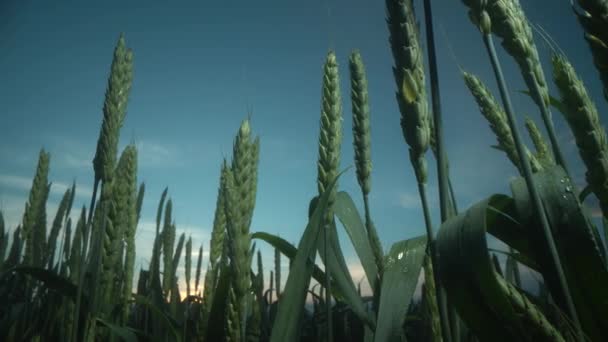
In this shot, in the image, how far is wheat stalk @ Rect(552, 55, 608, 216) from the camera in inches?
36.6

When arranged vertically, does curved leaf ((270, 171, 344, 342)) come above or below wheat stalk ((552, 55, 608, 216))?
below

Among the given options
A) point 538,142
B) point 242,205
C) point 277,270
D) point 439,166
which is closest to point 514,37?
point 439,166

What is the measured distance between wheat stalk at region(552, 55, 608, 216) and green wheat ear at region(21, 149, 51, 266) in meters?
3.09

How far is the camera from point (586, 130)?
39.9 inches

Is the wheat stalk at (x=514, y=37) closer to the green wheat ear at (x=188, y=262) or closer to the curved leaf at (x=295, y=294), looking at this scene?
the curved leaf at (x=295, y=294)

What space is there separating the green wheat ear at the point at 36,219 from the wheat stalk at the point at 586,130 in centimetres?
309

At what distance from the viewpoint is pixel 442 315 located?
0.80 metres

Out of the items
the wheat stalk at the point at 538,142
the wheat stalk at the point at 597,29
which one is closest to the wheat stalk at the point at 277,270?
the wheat stalk at the point at 538,142

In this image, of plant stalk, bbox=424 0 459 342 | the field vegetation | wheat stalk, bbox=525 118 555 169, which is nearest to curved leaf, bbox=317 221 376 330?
the field vegetation

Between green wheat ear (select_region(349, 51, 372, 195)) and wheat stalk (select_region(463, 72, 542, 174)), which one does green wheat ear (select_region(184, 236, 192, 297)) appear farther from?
wheat stalk (select_region(463, 72, 542, 174))

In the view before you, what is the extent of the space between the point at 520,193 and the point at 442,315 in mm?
363

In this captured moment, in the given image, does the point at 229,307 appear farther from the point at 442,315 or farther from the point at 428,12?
the point at 428,12

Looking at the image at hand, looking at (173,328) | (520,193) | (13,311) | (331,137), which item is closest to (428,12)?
(520,193)

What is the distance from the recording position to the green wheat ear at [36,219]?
9.01ft
